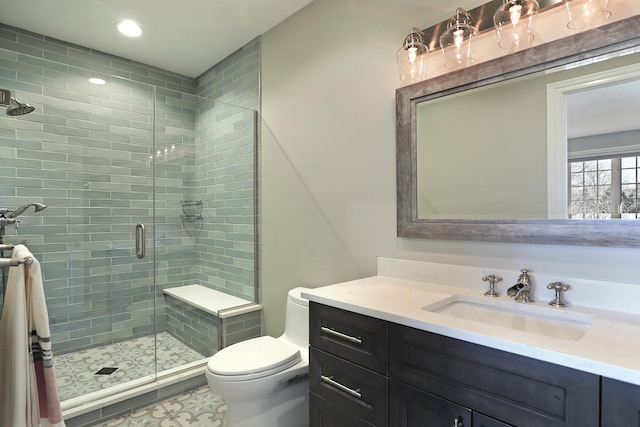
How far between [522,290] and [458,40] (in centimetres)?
112

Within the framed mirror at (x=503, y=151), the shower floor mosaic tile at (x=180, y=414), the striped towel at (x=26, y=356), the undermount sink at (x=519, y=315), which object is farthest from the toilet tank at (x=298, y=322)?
the striped towel at (x=26, y=356)

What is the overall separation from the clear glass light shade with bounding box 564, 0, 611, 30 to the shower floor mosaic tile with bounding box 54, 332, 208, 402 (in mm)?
2926

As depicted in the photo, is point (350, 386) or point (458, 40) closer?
point (350, 386)

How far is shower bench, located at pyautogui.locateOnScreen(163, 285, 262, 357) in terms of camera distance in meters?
2.62

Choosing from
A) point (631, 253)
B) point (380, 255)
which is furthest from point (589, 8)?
point (380, 255)

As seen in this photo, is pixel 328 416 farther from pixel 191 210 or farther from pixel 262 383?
pixel 191 210

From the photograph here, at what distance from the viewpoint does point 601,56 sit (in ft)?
3.97

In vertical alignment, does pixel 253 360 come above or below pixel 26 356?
below

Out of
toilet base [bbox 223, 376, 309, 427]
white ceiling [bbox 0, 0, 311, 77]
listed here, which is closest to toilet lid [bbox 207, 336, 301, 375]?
toilet base [bbox 223, 376, 309, 427]

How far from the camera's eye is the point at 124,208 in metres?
2.77

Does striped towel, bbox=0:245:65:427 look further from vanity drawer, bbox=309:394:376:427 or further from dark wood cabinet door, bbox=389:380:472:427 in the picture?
dark wood cabinet door, bbox=389:380:472:427

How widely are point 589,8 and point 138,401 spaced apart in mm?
3020

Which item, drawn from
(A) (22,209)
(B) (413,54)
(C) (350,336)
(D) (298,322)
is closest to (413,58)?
(B) (413,54)

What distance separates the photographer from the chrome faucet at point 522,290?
1321 millimetres
